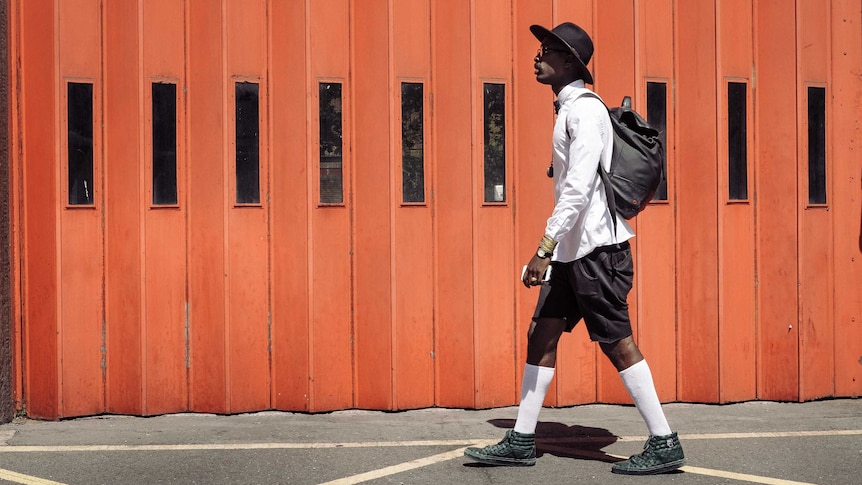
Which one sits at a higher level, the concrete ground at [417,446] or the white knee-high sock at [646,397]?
the white knee-high sock at [646,397]

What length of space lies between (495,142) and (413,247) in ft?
2.69

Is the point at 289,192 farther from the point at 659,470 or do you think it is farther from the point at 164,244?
the point at 659,470

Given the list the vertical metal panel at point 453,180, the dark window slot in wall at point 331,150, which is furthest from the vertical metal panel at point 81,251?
the vertical metal panel at point 453,180

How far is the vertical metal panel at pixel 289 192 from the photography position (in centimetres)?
674

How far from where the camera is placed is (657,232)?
710cm

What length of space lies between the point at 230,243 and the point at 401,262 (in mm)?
1031

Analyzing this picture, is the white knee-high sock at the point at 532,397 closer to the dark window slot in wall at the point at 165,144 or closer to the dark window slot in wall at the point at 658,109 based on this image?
the dark window slot in wall at the point at 658,109

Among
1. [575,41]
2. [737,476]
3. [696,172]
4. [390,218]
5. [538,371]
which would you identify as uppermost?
[575,41]

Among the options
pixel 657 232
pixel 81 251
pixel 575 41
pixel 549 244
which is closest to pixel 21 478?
pixel 81 251

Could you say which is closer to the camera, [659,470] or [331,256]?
[659,470]

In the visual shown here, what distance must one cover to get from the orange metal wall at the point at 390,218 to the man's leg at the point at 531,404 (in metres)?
1.31

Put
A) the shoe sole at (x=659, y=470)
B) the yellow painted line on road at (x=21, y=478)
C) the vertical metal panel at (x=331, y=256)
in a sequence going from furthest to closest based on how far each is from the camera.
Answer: the vertical metal panel at (x=331, y=256) < the shoe sole at (x=659, y=470) < the yellow painted line on road at (x=21, y=478)

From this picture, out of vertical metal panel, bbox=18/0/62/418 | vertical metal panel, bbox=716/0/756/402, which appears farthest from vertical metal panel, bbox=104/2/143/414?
vertical metal panel, bbox=716/0/756/402

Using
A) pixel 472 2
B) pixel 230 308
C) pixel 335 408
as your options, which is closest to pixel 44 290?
pixel 230 308
